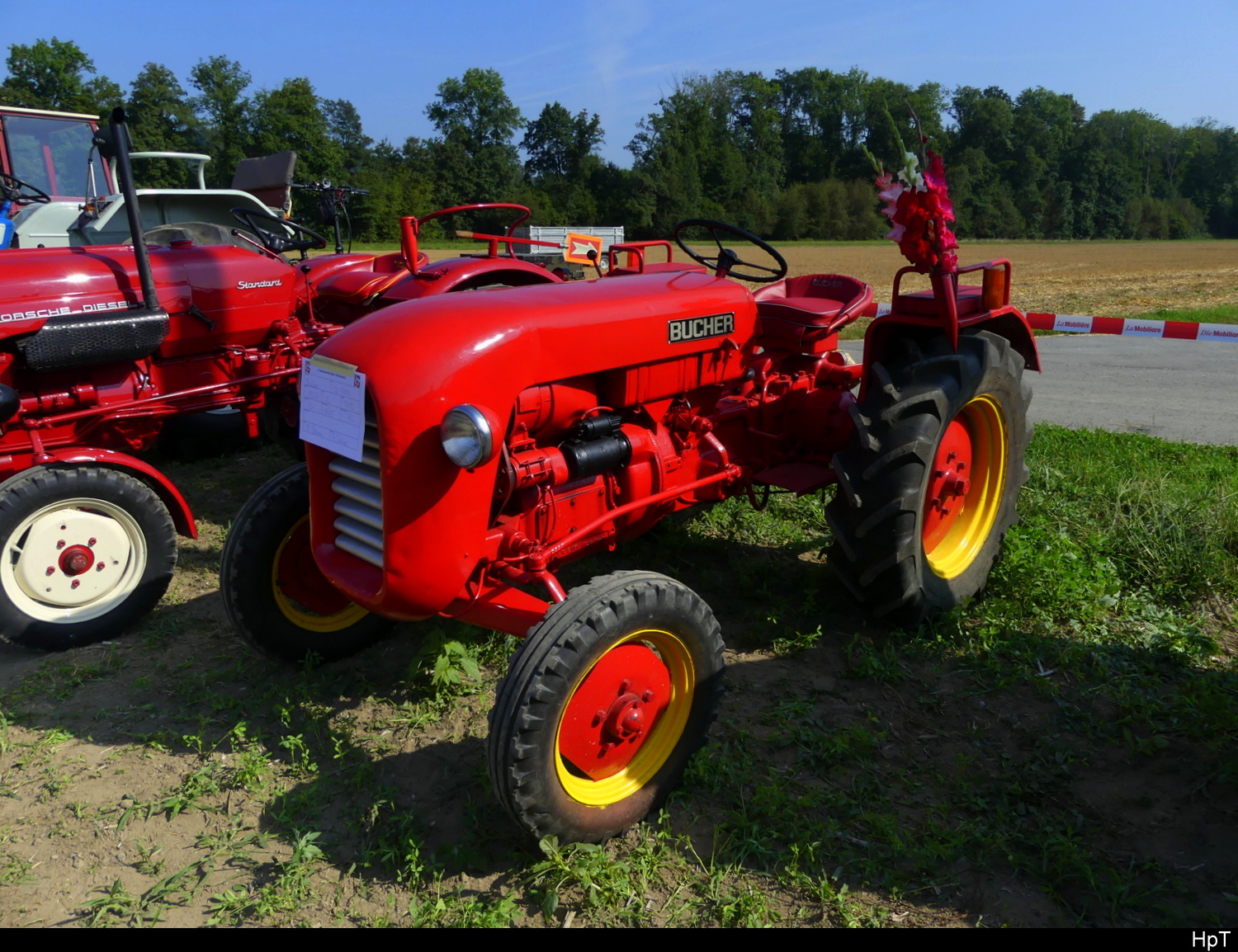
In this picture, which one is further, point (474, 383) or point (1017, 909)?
point (474, 383)

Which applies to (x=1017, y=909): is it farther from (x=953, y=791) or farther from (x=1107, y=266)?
(x=1107, y=266)

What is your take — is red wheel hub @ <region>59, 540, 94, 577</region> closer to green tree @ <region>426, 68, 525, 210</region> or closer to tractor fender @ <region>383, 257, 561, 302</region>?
tractor fender @ <region>383, 257, 561, 302</region>

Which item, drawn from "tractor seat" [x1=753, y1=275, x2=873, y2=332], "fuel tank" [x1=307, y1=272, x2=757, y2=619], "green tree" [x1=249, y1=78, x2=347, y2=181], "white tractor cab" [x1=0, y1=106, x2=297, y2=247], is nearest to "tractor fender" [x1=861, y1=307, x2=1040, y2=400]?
"tractor seat" [x1=753, y1=275, x2=873, y2=332]

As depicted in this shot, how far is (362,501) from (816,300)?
2455 mm

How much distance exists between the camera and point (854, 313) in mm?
3756

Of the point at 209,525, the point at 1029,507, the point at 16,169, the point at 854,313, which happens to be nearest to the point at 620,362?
the point at 854,313

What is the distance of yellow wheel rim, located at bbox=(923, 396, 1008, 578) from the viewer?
127 inches

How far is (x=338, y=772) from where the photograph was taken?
8.09ft

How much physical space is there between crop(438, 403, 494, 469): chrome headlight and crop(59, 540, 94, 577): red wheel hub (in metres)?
2.03

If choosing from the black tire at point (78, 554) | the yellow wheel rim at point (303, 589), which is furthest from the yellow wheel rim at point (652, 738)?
the black tire at point (78, 554)

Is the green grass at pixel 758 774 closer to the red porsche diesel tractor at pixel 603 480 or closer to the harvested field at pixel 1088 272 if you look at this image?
the red porsche diesel tractor at pixel 603 480
